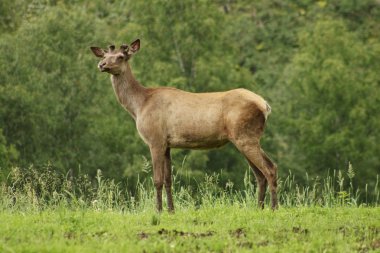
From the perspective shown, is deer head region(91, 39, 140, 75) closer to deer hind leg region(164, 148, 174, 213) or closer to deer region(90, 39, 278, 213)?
deer region(90, 39, 278, 213)

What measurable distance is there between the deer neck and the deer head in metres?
0.13

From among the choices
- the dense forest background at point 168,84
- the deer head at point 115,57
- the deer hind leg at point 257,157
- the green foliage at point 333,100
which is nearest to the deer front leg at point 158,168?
the deer hind leg at point 257,157

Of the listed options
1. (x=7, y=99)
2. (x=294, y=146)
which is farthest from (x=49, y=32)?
(x=294, y=146)

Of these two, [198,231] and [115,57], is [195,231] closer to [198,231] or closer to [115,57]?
[198,231]

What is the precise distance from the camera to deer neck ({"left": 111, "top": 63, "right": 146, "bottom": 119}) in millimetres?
11914

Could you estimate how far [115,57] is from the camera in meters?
11.9

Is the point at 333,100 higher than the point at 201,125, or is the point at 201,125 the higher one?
the point at 201,125

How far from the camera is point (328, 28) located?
42906 mm

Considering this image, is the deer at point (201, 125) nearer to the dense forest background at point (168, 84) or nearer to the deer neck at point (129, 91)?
the deer neck at point (129, 91)

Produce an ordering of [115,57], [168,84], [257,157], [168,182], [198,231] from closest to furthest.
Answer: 1. [198,231]
2. [257,157]
3. [168,182]
4. [115,57]
5. [168,84]

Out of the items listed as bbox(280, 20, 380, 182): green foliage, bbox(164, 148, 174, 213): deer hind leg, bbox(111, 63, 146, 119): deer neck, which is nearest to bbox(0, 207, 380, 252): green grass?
bbox(164, 148, 174, 213): deer hind leg

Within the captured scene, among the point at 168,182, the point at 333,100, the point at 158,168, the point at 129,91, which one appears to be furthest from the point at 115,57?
the point at 333,100

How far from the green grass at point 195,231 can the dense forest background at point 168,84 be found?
2688cm

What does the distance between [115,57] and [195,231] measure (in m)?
4.16
